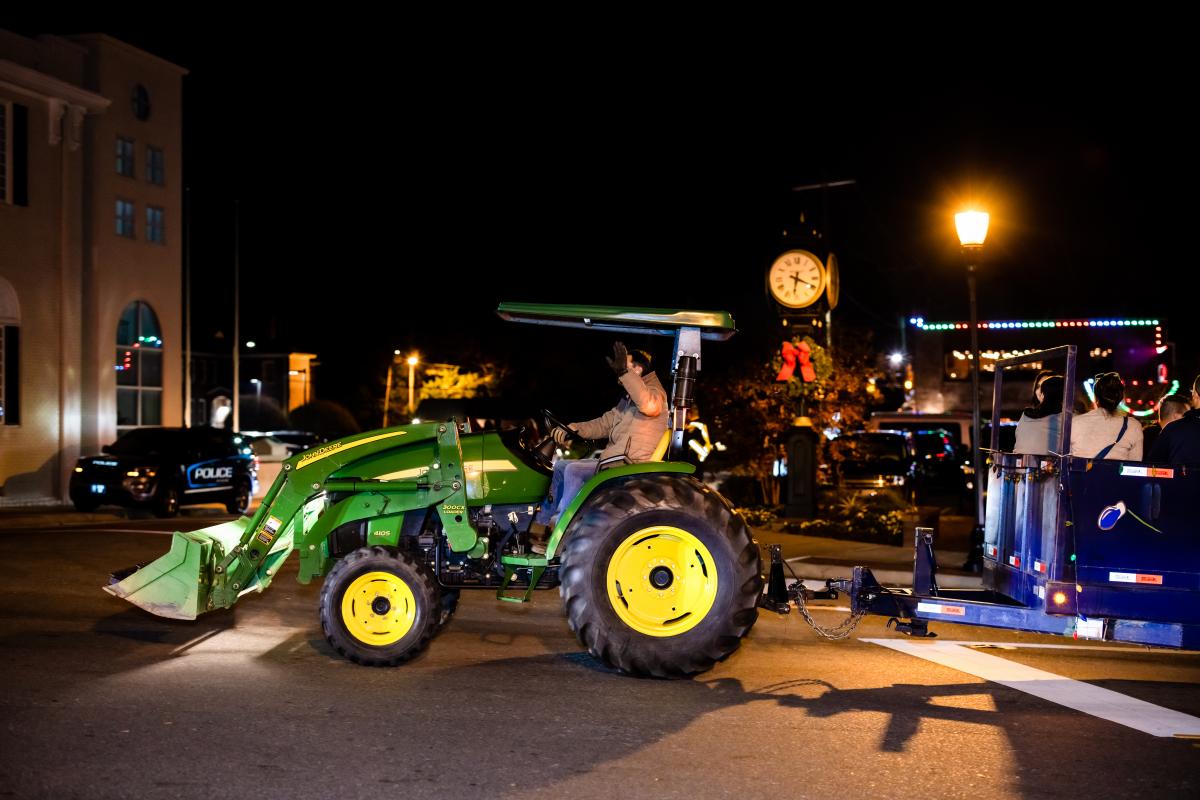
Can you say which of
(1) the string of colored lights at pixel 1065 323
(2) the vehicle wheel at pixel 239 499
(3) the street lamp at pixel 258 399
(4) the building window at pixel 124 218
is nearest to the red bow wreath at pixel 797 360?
(2) the vehicle wheel at pixel 239 499

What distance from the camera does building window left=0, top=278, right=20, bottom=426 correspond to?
→ 24.6 m

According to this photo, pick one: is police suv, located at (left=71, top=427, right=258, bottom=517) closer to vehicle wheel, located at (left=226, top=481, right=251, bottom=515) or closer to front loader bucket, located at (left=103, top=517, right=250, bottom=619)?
vehicle wheel, located at (left=226, top=481, right=251, bottom=515)

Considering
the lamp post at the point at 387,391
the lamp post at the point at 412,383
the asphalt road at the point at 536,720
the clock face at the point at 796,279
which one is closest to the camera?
the asphalt road at the point at 536,720

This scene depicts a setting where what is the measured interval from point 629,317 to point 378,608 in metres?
2.61

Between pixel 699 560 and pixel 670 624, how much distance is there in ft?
1.52

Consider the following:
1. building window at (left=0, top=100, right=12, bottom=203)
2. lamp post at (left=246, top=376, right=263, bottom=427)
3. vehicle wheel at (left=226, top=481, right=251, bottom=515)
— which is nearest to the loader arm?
vehicle wheel at (left=226, top=481, right=251, bottom=515)

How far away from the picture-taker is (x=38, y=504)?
2523cm

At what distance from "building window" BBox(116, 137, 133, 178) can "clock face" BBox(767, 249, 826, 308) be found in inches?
664

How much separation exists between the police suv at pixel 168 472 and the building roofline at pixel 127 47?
1068 centimetres

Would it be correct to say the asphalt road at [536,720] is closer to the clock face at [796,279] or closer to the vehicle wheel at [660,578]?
the vehicle wheel at [660,578]

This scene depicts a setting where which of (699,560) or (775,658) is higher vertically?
(699,560)

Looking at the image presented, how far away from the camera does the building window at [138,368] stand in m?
28.8

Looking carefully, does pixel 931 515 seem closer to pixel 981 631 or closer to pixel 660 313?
pixel 981 631

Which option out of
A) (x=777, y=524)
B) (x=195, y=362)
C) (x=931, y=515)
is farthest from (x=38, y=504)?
(x=195, y=362)
